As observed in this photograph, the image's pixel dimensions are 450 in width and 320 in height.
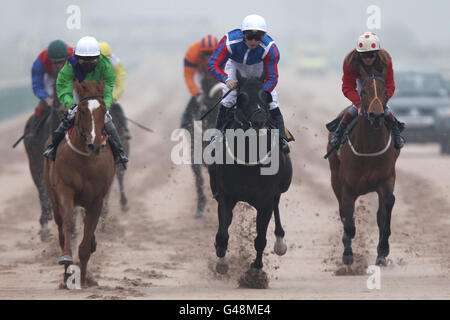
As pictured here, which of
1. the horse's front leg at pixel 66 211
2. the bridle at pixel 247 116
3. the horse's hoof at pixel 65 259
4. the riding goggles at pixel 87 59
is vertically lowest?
the horse's hoof at pixel 65 259

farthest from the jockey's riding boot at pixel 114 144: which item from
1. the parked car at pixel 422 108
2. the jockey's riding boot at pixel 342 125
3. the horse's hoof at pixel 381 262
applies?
the parked car at pixel 422 108

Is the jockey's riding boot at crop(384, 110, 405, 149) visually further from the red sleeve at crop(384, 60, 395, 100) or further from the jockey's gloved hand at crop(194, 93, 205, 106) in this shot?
the jockey's gloved hand at crop(194, 93, 205, 106)

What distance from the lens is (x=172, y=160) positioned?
1992 cm

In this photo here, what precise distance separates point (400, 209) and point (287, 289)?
588 cm

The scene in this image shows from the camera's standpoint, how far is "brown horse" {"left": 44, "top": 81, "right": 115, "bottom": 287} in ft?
26.8

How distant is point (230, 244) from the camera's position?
11.9 m

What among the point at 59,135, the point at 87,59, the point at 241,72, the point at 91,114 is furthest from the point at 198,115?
the point at 91,114

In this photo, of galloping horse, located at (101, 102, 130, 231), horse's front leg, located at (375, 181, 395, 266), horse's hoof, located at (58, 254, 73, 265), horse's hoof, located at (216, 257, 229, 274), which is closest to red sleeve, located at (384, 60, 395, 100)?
horse's front leg, located at (375, 181, 395, 266)

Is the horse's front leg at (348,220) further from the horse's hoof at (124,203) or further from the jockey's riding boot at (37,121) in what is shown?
the horse's hoof at (124,203)

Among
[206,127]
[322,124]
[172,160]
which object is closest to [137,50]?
[322,124]

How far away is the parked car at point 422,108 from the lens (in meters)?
20.8

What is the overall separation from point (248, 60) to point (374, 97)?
1.26 meters

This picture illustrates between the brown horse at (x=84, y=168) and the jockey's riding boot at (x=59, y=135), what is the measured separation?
0.10 meters
